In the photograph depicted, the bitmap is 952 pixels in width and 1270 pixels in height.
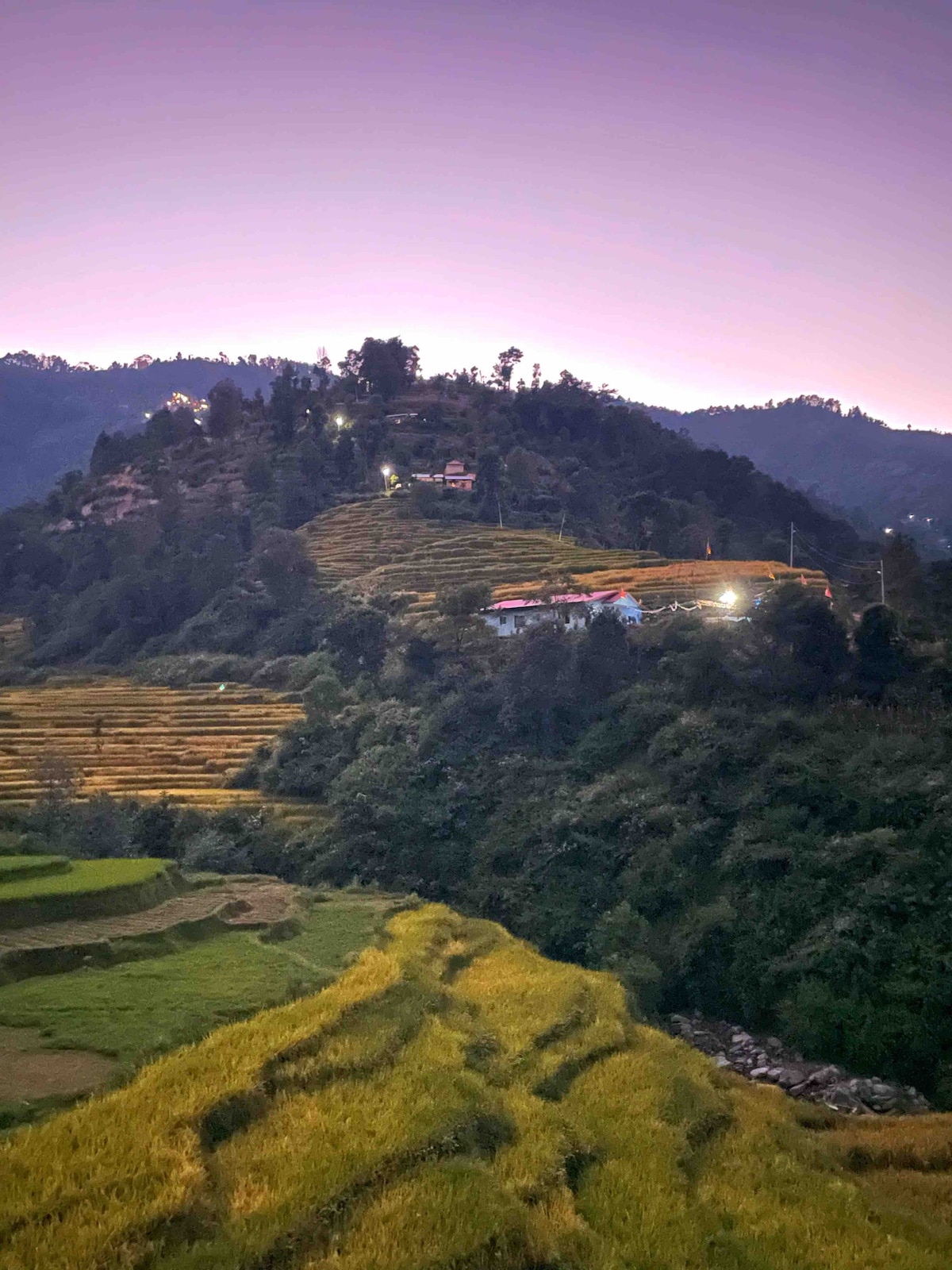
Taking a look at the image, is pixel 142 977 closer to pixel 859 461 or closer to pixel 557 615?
pixel 557 615

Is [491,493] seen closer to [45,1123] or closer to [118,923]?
[118,923]

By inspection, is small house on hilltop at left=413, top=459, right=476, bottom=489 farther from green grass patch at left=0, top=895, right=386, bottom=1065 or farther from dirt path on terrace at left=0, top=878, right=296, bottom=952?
green grass patch at left=0, top=895, right=386, bottom=1065

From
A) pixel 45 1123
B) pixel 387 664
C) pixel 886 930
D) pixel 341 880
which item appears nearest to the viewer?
pixel 45 1123

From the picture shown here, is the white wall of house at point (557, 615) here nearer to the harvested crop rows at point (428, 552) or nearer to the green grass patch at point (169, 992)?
the harvested crop rows at point (428, 552)

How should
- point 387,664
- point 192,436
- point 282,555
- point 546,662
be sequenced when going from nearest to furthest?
point 546,662 < point 387,664 < point 282,555 < point 192,436

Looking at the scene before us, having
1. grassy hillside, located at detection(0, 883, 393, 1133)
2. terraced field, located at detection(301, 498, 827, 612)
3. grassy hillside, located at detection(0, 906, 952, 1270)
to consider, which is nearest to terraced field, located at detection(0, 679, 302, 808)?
terraced field, located at detection(301, 498, 827, 612)

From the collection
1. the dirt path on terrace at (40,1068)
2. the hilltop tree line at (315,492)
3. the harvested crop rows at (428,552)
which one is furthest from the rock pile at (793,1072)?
the hilltop tree line at (315,492)

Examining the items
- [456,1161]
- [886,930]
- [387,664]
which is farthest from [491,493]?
[456,1161]

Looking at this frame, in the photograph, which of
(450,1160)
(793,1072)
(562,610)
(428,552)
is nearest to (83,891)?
(450,1160)
